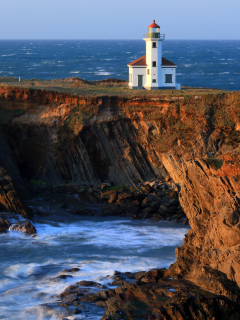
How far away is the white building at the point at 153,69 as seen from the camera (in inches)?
1934

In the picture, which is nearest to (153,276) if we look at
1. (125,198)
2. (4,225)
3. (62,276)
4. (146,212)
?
(62,276)

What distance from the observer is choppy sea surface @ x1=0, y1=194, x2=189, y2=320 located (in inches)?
879

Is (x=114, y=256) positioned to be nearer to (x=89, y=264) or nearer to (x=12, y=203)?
(x=89, y=264)

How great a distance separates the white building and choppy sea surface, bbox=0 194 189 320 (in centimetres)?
1865

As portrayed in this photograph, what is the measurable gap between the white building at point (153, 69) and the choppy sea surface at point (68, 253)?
1865 centimetres

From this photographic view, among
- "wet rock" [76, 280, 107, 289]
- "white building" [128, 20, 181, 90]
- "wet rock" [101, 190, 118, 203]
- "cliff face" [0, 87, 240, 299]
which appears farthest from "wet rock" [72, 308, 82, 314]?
"white building" [128, 20, 181, 90]

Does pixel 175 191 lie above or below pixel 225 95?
below

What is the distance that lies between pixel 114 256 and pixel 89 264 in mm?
1756

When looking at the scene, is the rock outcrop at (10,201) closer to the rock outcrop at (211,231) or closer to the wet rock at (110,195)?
the wet rock at (110,195)

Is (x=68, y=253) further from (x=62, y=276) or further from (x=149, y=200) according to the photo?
(x=149, y=200)

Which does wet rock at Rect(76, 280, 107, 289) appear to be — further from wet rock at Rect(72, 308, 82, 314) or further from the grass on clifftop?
the grass on clifftop

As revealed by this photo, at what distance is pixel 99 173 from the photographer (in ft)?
134

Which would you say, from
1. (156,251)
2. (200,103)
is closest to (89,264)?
(156,251)

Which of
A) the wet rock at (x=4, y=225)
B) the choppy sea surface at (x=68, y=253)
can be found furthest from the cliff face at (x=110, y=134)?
the wet rock at (x=4, y=225)
